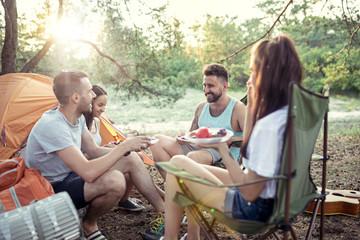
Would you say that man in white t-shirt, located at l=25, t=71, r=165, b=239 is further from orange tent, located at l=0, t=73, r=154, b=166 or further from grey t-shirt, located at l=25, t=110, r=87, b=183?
orange tent, located at l=0, t=73, r=154, b=166

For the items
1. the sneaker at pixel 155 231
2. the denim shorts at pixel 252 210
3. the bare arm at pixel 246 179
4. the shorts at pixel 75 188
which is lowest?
the sneaker at pixel 155 231

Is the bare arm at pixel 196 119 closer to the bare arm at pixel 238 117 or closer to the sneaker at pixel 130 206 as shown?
the bare arm at pixel 238 117

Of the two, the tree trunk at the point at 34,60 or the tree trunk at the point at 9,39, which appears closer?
the tree trunk at the point at 9,39

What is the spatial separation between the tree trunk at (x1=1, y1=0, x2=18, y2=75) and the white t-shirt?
4158mm

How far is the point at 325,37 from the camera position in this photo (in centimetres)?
1764

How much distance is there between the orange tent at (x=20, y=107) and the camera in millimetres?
3384

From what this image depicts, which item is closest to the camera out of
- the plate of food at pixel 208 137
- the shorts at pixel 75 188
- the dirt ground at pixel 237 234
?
the plate of food at pixel 208 137

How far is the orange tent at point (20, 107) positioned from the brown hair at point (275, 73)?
2275 mm

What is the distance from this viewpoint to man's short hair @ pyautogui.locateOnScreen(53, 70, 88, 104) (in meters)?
2.15

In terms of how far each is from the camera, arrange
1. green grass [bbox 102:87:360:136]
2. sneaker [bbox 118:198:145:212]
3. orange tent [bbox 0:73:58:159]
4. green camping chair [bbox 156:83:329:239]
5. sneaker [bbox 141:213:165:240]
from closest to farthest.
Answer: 1. green camping chair [bbox 156:83:329:239]
2. sneaker [bbox 141:213:165:240]
3. sneaker [bbox 118:198:145:212]
4. orange tent [bbox 0:73:58:159]
5. green grass [bbox 102:87:360:136]

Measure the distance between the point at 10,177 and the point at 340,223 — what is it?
8.28 feet

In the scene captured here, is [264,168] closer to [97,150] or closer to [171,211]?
[171,211]

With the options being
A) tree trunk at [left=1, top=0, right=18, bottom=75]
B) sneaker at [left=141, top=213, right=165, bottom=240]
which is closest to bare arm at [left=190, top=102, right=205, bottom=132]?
sneaker at [left=141, top=213, right=165, bottom=240]

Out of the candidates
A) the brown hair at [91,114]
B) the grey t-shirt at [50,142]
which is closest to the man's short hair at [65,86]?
the grey t-shirt at [50,142]
